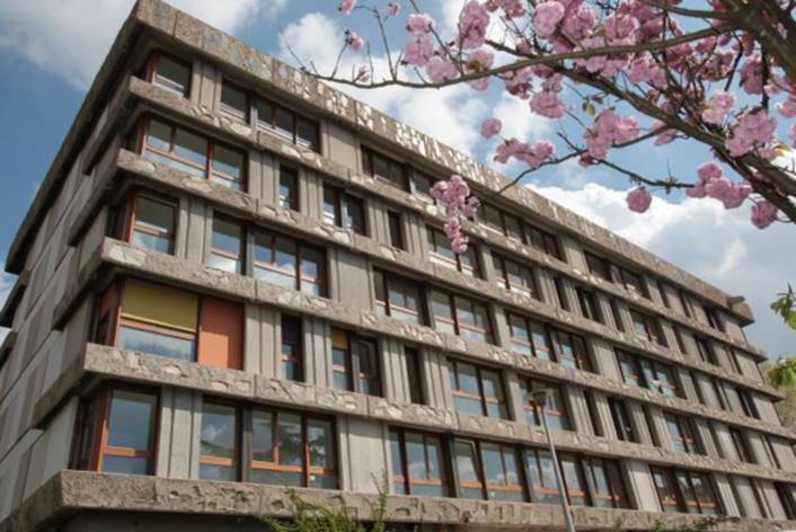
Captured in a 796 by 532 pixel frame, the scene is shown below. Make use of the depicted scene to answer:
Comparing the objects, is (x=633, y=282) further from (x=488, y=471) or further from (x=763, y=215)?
(x=763, y=215)

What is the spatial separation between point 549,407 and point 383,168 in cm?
940

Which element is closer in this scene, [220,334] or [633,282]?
[220,334]

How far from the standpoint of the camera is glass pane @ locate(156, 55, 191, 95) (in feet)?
51.5

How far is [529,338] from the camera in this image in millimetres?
21266

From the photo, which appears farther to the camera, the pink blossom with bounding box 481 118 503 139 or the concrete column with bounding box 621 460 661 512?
the concrete column with bounding box 621 460 661 512

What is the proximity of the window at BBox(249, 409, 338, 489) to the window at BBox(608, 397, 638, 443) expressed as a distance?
40.8 ft

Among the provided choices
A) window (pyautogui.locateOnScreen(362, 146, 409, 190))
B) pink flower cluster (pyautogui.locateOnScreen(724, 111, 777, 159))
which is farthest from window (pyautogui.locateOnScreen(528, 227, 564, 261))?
pink flower cluster (pyautogui.locateOnScreen(724, 111, 777, 159))

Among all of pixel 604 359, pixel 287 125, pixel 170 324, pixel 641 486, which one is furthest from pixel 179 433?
pixel 604 359

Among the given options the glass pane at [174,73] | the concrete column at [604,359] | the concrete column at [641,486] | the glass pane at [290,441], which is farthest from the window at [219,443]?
the concrete column at [604,359]

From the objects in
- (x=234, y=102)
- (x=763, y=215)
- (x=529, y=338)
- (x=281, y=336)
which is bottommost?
(x=763, y=215)

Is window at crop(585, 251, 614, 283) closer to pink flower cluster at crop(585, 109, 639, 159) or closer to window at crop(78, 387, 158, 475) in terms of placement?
window at crop(78, 387, 158, 475)

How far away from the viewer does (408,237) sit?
1883cm

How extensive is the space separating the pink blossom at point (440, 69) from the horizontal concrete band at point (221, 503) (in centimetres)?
845

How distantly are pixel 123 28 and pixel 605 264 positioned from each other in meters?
21.2
